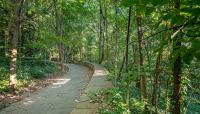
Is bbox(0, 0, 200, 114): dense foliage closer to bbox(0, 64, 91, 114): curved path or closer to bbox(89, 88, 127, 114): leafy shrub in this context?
bbox(89, 88, 127, 114): leafy shrub

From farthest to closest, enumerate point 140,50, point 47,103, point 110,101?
point 47,103 < point 140,50 < point 110,101

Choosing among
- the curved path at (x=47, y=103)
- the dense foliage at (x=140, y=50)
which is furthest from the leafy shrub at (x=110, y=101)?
the curved path at (x=47, y=103)

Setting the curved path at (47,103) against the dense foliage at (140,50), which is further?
the curved path at (47,103)

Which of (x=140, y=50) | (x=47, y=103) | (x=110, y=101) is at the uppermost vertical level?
(x=140, y=50)

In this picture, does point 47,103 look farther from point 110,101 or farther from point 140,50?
point 140,50

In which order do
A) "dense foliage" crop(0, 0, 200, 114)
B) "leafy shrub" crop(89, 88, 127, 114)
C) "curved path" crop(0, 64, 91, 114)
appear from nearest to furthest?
"dense foliage" crop(0, 0, 200, 114) < "leafy shrub" crop(89, 88, 127, 114) < "curved path" crop(0, 64, 91, 114)

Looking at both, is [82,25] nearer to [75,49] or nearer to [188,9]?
[75,49]

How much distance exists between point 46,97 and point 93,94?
10.3ft

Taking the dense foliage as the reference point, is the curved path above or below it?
below

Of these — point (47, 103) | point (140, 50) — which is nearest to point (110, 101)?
point (140, 50)

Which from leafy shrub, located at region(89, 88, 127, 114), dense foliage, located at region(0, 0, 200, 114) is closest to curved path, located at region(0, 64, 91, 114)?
leafy shrub, located at region(89, 88, 127, 114)

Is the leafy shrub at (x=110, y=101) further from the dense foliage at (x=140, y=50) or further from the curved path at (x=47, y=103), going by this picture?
the curved path at (x=47, y=103)

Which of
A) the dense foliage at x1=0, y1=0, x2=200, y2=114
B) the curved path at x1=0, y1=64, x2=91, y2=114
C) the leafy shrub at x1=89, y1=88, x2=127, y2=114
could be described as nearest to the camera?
the dense foliage at x1=0, y1=0, x2=200, y2=114

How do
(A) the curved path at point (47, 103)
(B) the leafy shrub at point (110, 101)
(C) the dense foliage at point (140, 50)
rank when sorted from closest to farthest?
(C) the dense foliage at point (140, 50) → (B) the leafy shrub at point (110, 101) → (A) the curved path at point (47, 103)
